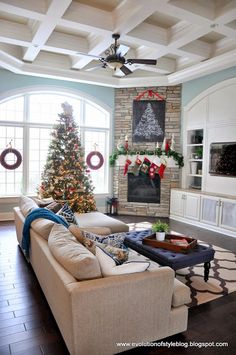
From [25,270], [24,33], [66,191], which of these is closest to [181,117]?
[66,191]

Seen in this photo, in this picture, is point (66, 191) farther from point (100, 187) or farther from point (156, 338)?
point (156, 338)

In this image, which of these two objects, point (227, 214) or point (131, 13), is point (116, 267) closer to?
point (131, 13)

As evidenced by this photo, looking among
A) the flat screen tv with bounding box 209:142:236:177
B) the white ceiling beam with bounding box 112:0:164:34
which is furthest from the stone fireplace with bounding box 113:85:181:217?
the white ceiling beam with bounding box 112:0:164:34

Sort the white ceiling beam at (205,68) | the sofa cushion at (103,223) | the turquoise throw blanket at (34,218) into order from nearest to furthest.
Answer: the turquoise throw blanket at (34,218) < the sofa cushion at (103,223) < the white ceiling beam at (205,68)

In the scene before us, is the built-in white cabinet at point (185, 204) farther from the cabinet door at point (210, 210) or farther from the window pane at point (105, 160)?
the window pane at point (105, 160)

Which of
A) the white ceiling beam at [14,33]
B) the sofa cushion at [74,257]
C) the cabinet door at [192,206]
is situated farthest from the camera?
the cabinet door at [192,206]

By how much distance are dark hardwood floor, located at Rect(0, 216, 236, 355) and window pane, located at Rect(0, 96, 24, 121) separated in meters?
4.31

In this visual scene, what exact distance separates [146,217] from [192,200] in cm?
140

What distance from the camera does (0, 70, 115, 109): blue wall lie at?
6617mm

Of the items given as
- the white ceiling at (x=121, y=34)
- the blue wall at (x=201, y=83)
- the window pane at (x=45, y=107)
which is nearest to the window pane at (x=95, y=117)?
the window pane at (x=45, y=107)

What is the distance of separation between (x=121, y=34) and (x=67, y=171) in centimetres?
288

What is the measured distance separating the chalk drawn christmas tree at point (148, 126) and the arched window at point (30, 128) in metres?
1.03

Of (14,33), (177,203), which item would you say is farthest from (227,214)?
(14,33)

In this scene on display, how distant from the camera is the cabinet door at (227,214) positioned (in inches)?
223
